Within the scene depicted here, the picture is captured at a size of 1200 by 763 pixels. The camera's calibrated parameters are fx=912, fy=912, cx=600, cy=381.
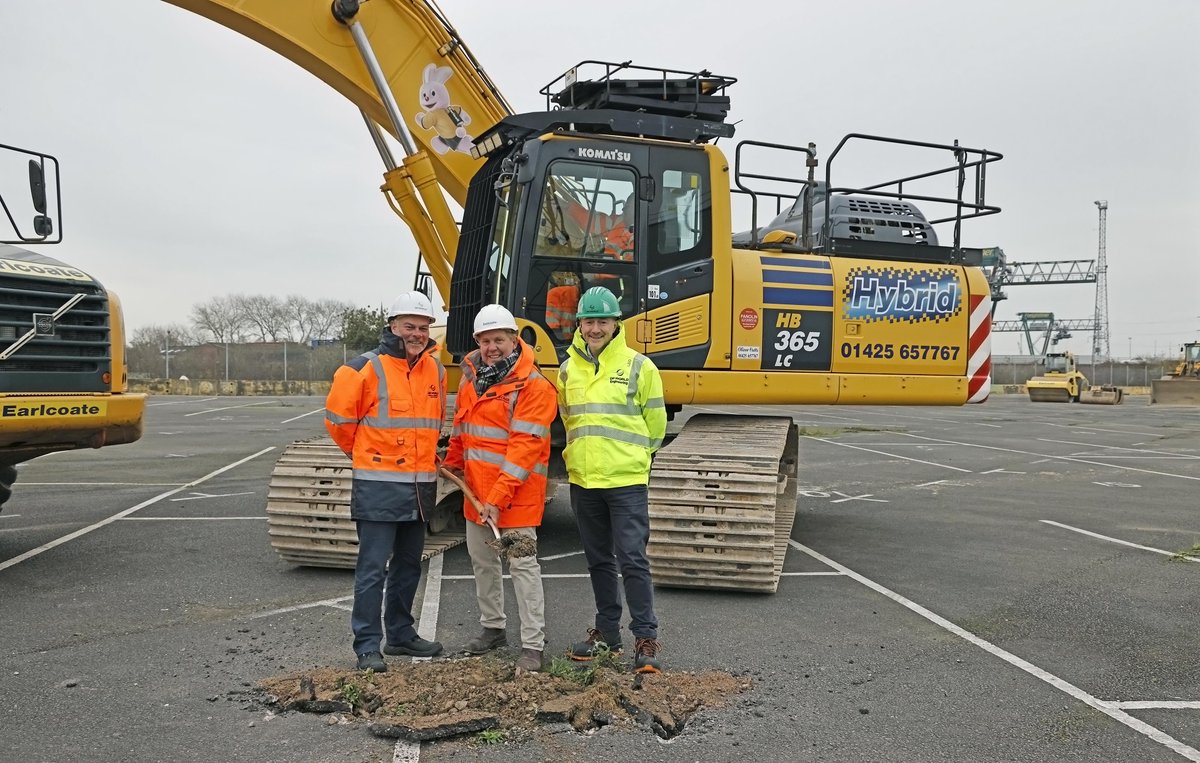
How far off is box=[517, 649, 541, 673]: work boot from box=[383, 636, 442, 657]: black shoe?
1.73ft

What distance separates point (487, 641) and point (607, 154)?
3.94 m

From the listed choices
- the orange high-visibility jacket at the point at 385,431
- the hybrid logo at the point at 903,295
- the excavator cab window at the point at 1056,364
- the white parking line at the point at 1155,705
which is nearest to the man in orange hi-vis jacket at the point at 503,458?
the orange high-visibility jacket at the point at 385,431

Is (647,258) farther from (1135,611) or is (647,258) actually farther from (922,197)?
(1135,611)

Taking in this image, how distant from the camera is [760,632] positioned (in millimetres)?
5508

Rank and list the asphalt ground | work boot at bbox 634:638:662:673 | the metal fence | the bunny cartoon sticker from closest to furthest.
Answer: the asphalt ground
work boot at bbox 634:638:662:673
the bunny cartoon sticker
the metal fence

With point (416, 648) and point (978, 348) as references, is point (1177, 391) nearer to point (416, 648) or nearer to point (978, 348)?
point (978, 348)

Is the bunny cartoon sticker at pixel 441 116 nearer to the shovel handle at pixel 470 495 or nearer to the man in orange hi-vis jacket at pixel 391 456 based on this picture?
the man in orange hi-vis jacket at pixel 391 456

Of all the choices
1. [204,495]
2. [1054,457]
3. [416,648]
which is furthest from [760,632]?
[1054,457]

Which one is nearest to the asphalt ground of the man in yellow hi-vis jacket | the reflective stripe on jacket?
the man in yellow hi-vis jacket

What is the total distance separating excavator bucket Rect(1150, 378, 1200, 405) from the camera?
40281mm

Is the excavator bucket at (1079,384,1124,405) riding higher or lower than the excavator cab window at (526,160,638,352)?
lower

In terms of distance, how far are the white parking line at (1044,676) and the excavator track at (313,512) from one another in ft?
11.0

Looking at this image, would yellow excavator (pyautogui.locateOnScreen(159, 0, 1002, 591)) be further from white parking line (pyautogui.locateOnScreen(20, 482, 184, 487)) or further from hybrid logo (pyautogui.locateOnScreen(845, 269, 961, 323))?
white parking line (pyautogui.locateOnScreen(20, 482, 184, 487))

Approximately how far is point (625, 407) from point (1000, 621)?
2963 millimetres
